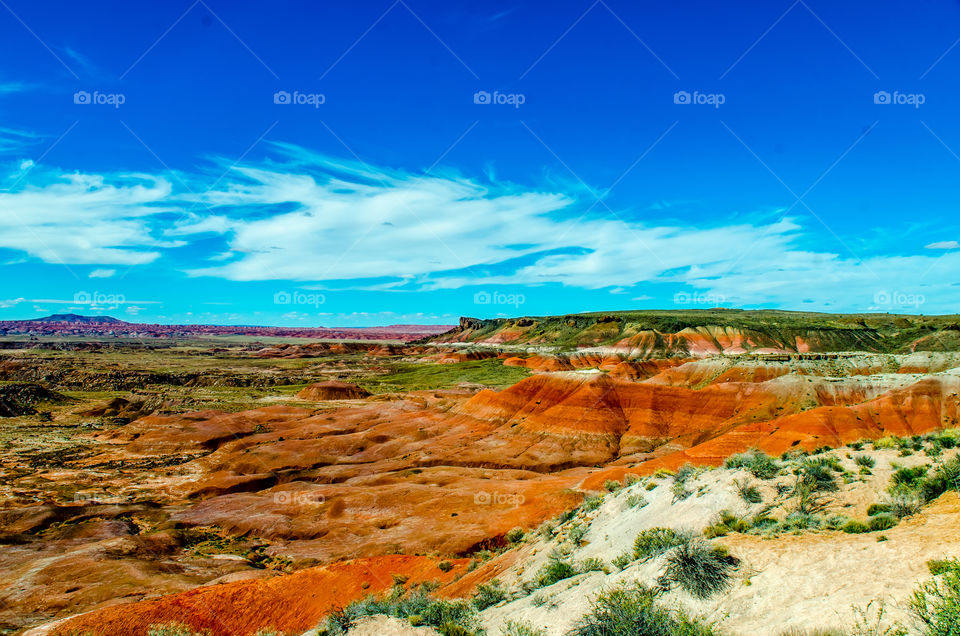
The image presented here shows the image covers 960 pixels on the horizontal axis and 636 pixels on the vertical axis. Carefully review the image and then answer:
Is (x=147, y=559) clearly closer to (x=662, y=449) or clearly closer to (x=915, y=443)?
(x=915, y=443)

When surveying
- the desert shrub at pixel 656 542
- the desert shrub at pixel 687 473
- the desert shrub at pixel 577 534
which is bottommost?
the desert shrub at pixel 577 534

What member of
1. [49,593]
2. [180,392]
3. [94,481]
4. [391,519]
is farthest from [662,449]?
[180,392]

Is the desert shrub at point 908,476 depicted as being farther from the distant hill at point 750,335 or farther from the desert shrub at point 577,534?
the distant hill at point 750,335

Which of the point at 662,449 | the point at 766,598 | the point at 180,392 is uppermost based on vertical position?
the point at 180,392

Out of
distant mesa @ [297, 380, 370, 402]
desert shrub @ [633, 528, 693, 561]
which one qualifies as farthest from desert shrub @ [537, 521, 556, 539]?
distant mesa @ [297, 380, 370, 402]

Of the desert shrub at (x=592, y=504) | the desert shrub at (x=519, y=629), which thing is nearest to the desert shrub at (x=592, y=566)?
the desert shrub at (x=519, y=629)

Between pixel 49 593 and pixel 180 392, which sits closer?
pixel 49 593
